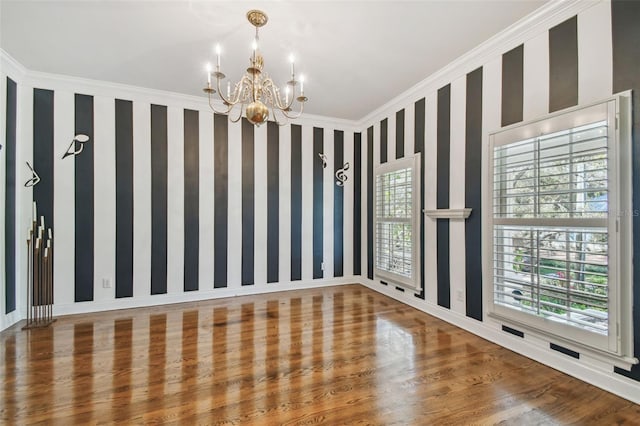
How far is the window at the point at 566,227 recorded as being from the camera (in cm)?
199

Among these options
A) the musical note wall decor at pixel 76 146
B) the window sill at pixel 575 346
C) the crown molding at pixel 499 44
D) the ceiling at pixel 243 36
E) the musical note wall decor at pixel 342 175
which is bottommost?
the window sill at pixel 575 346

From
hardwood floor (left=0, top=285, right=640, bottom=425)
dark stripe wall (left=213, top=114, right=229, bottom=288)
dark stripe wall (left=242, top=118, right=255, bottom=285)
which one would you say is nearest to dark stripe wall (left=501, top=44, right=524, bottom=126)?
hardwood floor (left=0, top=285, right=640, bottom=425)


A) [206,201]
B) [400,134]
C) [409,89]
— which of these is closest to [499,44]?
[409,89]

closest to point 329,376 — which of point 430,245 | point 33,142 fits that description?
point 430,245

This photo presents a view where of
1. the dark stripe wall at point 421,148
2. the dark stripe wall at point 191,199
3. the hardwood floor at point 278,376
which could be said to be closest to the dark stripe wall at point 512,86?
the dark stripe wall at point 421,148

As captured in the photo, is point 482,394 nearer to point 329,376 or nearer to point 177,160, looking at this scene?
point 329,376

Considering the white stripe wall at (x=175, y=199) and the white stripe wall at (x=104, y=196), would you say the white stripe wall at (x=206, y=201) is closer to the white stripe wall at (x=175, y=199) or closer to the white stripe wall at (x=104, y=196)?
the white stripe wall at (x=175, y=199)

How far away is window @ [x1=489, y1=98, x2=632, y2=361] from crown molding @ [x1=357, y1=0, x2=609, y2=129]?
2.64 ft

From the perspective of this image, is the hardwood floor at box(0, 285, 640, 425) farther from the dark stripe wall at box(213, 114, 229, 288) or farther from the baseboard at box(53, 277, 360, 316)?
the dark stripe wall at box(213, 114, 229, 288)

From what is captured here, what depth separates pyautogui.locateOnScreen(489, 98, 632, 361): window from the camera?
1987 mm

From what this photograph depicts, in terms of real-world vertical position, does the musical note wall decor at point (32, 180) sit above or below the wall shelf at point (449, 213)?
above

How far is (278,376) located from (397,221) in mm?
2697

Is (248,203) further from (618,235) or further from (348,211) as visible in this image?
(618,235)

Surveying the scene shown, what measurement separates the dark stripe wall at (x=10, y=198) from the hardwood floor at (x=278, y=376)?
18.8 inches
